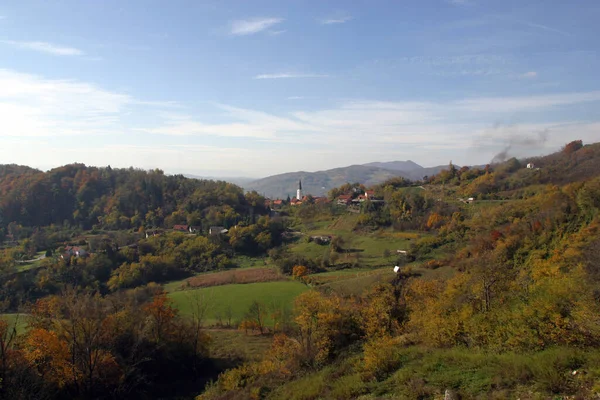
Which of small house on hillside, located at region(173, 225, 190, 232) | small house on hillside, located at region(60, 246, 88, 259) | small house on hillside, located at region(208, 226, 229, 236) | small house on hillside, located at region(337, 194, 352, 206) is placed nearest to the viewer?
small house on hillside, located at region(60, 246, 88, 259)

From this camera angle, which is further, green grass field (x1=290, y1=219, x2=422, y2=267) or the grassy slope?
green grass field (x1=290, y1=219, x2=422, y2=267)

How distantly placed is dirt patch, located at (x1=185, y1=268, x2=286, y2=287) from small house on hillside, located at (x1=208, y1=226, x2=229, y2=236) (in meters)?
13.1

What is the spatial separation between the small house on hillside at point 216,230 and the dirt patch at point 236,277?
1309cm

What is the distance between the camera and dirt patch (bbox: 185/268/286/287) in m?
40.1

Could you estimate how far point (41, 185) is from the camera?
68.2m

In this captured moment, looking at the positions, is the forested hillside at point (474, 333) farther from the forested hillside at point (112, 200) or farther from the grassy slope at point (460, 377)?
the forested hillside at point (112, 200)

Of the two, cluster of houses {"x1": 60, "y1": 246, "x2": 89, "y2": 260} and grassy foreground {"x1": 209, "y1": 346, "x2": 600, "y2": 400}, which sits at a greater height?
grassy foreground {"x1": 209, "y1": 346, "x2": 600, "y2": 400}

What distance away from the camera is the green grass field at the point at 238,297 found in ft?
101

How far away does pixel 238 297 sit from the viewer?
1351 inches

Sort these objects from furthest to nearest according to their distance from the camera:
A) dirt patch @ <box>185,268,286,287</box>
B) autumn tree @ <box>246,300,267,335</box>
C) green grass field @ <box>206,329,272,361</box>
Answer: dirt patch @ <box>185,268,286,287</box> → autumn tree @ <box>246,300,267,335</box> → green grass field @ <box>206,329,272,361</box>

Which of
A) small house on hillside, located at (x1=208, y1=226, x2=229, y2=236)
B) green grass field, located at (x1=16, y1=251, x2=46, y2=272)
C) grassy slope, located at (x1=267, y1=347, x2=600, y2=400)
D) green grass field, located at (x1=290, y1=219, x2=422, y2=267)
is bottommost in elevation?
green grass field, located at (x1=16, y1=251, x2=46, y2=272)

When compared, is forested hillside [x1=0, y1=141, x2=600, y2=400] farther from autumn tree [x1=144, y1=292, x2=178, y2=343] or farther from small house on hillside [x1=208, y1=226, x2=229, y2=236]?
small house on hillside [x1=208, y1=226, x2=229, y2=236]

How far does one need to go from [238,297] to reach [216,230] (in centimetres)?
2718

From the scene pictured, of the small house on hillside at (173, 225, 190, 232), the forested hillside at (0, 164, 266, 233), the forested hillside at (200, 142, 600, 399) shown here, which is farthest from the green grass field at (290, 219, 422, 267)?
the small house on hillside at (173, 225, 190, 232)
